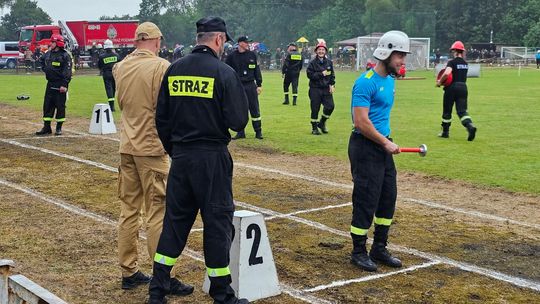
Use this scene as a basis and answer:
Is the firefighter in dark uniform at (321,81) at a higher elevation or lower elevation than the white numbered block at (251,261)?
higher

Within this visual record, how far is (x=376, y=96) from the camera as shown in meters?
6.85

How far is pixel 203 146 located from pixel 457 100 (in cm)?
1191

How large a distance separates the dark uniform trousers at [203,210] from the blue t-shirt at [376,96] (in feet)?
6.12

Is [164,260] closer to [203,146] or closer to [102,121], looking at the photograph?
[203,146]

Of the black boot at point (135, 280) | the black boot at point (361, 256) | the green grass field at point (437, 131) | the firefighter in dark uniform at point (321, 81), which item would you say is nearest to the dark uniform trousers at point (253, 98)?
the green grass field at point (437, 131)

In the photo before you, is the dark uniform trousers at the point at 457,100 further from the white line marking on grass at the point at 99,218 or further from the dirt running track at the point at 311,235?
the white line marking on grass at the point at 99,218

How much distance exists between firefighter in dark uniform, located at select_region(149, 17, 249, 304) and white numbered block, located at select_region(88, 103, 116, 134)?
467 inches

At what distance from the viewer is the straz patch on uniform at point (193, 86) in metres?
5.22

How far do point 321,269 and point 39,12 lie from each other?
349 ft

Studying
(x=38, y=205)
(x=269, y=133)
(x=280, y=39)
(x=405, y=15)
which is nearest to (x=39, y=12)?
(x=280, y=39)

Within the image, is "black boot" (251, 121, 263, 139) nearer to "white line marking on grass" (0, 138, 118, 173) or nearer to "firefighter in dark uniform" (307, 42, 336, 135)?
"firefighter in dark uniform" (307, 42, 336, 135)

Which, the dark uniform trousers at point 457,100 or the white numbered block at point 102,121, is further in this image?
the white numbered block at point 102,121

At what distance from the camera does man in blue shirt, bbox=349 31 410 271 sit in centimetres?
677

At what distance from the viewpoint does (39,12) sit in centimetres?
10562
